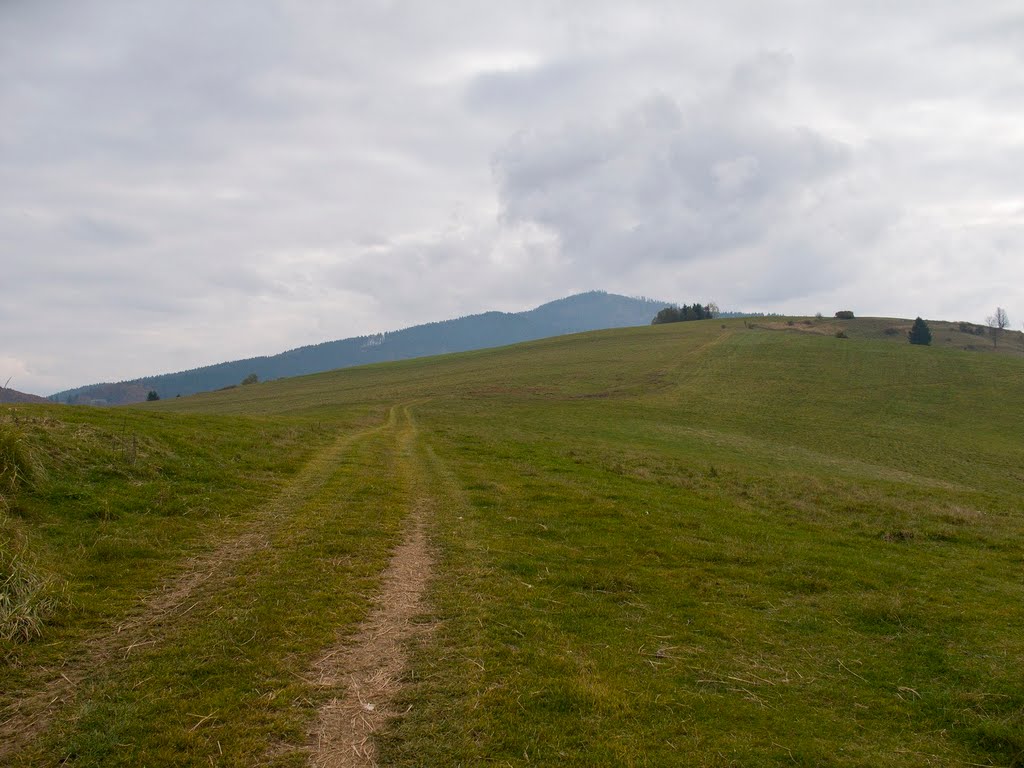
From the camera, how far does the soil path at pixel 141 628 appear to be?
18.0 ft

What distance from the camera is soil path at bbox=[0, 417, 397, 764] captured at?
549 centimetres

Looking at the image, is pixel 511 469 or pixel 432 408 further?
pixel 432 408

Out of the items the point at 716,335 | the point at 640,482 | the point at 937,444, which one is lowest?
the point at 937,444

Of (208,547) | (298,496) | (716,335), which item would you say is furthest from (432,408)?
(716,335)

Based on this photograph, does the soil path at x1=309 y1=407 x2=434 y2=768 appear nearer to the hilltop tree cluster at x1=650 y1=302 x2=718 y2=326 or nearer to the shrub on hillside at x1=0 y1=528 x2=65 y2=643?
the shrub on hillside at x1=0 y1=528 x2=65 y2=643

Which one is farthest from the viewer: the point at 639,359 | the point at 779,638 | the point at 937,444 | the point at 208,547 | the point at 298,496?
the point at 639,359

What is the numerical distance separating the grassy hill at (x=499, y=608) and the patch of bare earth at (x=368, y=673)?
97mm

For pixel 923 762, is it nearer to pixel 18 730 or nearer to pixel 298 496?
pixel 18 730

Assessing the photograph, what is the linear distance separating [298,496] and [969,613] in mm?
14600

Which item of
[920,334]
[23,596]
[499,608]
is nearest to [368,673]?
[499,608]

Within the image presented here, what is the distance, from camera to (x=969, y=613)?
369 inches

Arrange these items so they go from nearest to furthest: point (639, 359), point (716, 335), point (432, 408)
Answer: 1. point (432, 408)
2. point (639, 359)
3. point (716, 335)

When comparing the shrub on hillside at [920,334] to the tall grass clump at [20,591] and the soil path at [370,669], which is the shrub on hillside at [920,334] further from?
the tall grass clump at [20,591]

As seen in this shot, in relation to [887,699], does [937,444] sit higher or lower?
lower
